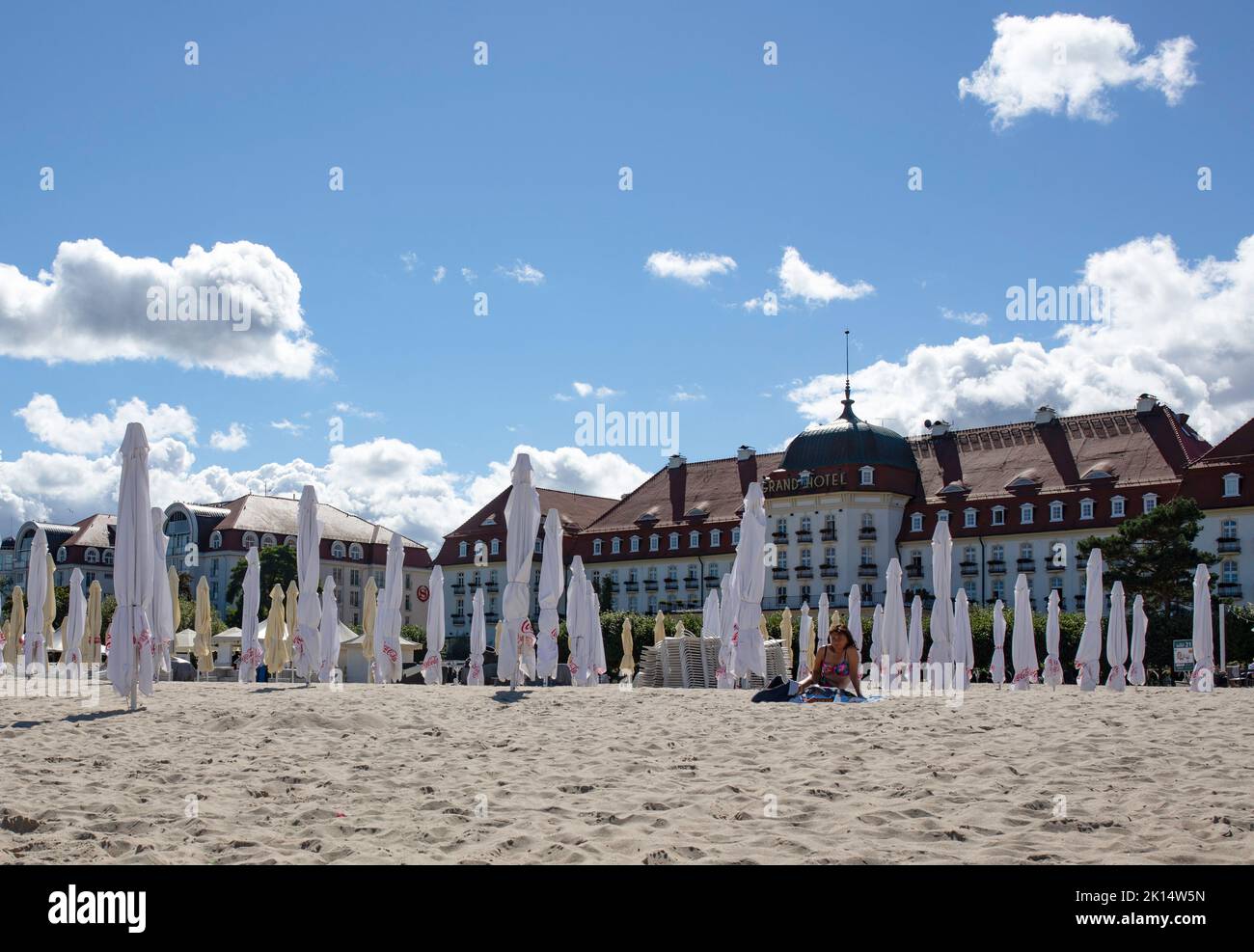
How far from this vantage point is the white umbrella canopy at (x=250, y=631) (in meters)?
24.9

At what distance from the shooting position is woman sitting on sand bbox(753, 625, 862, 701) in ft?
47.0

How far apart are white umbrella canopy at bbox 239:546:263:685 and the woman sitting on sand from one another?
545 inches

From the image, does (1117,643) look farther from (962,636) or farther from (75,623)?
(75,623)

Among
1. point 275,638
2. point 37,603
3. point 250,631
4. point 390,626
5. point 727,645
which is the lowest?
point 727,645

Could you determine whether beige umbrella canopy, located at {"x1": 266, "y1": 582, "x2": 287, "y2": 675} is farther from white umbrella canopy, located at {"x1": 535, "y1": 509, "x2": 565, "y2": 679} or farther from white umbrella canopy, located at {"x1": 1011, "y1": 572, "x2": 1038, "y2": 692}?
white umbrella canopy, located at {"x1": 1011, "y1": 572, "x2": 1038, "y2": 692}

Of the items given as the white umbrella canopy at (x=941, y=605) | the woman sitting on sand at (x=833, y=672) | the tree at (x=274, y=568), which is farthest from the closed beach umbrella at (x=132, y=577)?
the tree at (x=274, y=568)

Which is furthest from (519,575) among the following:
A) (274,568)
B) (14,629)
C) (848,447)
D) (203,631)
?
(274,568)

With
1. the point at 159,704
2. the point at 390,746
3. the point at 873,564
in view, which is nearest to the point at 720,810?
the point at 390,746

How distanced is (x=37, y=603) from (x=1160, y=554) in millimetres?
37847

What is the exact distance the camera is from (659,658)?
89.4 feet

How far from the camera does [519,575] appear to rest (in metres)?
16.2
